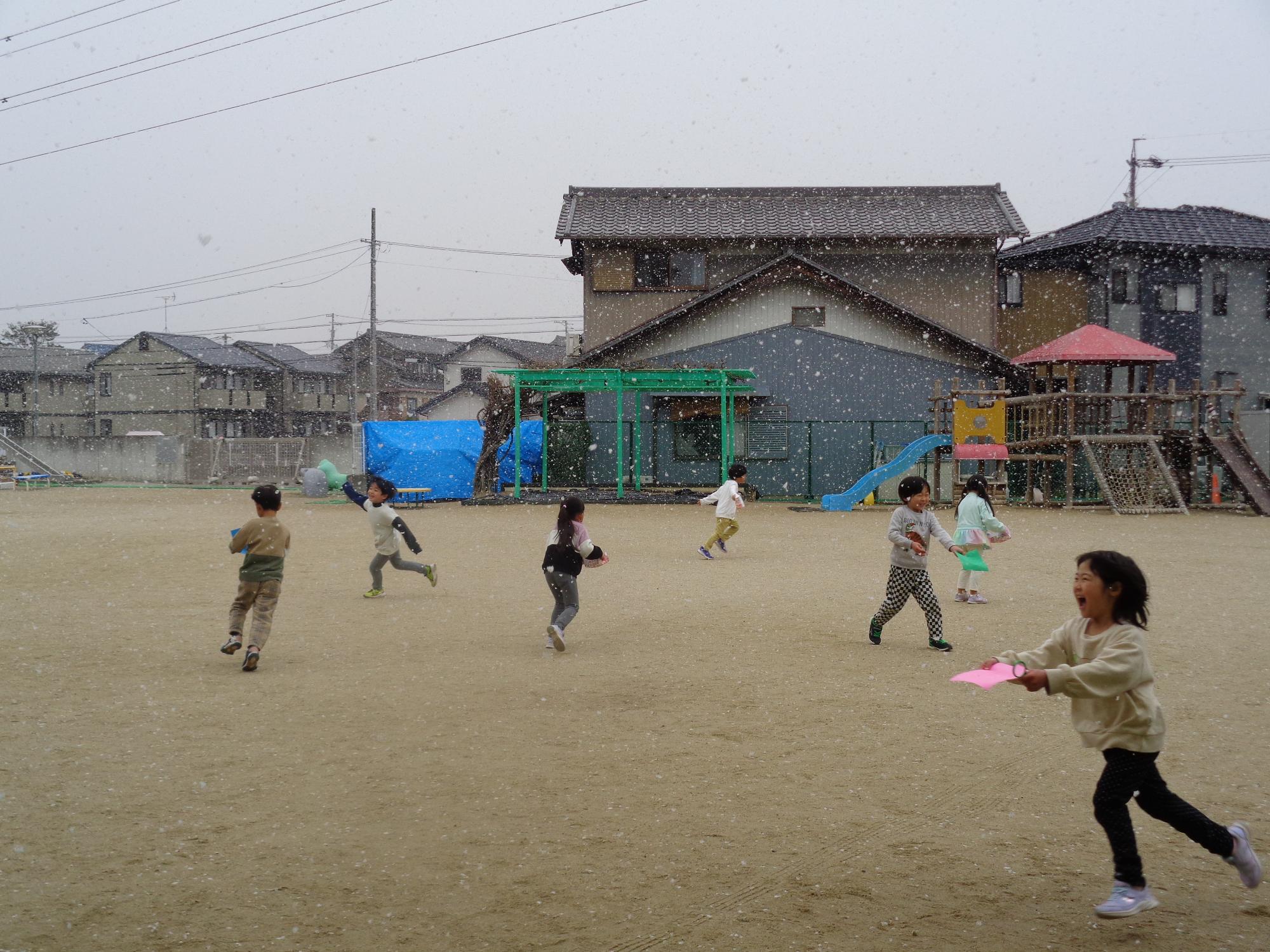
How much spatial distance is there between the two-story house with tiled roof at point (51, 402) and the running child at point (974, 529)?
56750 mm

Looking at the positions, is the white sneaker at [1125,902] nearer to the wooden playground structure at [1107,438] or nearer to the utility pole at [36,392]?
the wooden playground structure at [1107,438]

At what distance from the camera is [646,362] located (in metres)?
29.3

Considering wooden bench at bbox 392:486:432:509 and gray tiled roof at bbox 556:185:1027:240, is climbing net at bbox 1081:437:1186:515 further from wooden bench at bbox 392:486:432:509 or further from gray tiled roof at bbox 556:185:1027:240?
wooden bench at bbox 392:486:432:509

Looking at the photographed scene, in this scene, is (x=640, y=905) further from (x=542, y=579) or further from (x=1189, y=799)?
(x=542, y=579)

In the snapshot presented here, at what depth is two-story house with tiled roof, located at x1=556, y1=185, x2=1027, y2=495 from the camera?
94.1 ft

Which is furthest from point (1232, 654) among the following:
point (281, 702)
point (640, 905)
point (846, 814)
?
point (281, 702)

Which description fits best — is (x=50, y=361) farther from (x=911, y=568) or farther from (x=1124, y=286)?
(x=911, y=568)

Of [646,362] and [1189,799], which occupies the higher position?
[646,362]

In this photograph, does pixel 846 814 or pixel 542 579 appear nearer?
pixel 846 814

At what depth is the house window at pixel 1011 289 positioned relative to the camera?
33219 mm

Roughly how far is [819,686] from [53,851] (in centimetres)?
445

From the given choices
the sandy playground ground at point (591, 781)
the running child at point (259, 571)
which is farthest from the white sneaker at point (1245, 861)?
the running child at point (259, 571)

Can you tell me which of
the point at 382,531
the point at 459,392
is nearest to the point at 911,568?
the point at 382,531

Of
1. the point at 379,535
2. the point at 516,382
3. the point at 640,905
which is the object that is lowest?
the point at 640,905
